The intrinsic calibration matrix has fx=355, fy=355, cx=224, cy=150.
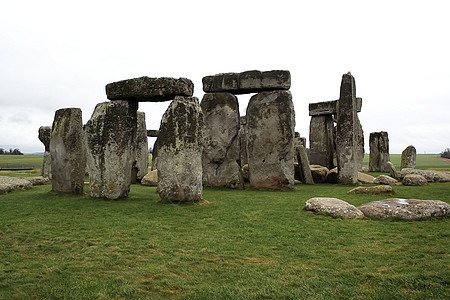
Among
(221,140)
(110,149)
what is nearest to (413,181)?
(221,140)

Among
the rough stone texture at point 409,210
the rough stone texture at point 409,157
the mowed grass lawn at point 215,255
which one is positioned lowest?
the mowed grass lawn at point 215,255

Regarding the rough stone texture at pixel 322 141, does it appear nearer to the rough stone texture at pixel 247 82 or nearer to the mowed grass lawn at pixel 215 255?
the rough stone texture at pixel 247 82

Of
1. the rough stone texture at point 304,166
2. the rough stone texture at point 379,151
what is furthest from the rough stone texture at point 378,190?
the rough stone texture at point 379,151

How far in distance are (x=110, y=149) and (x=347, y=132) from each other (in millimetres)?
8718

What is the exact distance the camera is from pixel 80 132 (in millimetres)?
9727

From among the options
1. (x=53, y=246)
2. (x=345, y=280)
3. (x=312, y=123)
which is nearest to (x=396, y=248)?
(x=345, y=280)

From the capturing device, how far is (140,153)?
47.8ft

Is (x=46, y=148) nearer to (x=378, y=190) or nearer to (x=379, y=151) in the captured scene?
(x=378, y=190)

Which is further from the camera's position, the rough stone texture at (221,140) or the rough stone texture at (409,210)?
the rough stone texture at (221,140)

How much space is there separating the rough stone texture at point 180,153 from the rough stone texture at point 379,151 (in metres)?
15.4

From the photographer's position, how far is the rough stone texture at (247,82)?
1205 cm

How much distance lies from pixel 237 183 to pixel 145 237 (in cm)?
726

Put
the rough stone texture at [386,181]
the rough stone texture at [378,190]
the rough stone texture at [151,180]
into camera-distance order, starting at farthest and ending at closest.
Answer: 1. the rough stone texture at [151,180]
2. the rough stone texture at [386,181]
3. the rough stone texture at [378,190]

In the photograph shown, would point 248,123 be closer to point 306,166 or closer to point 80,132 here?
point 306,166
